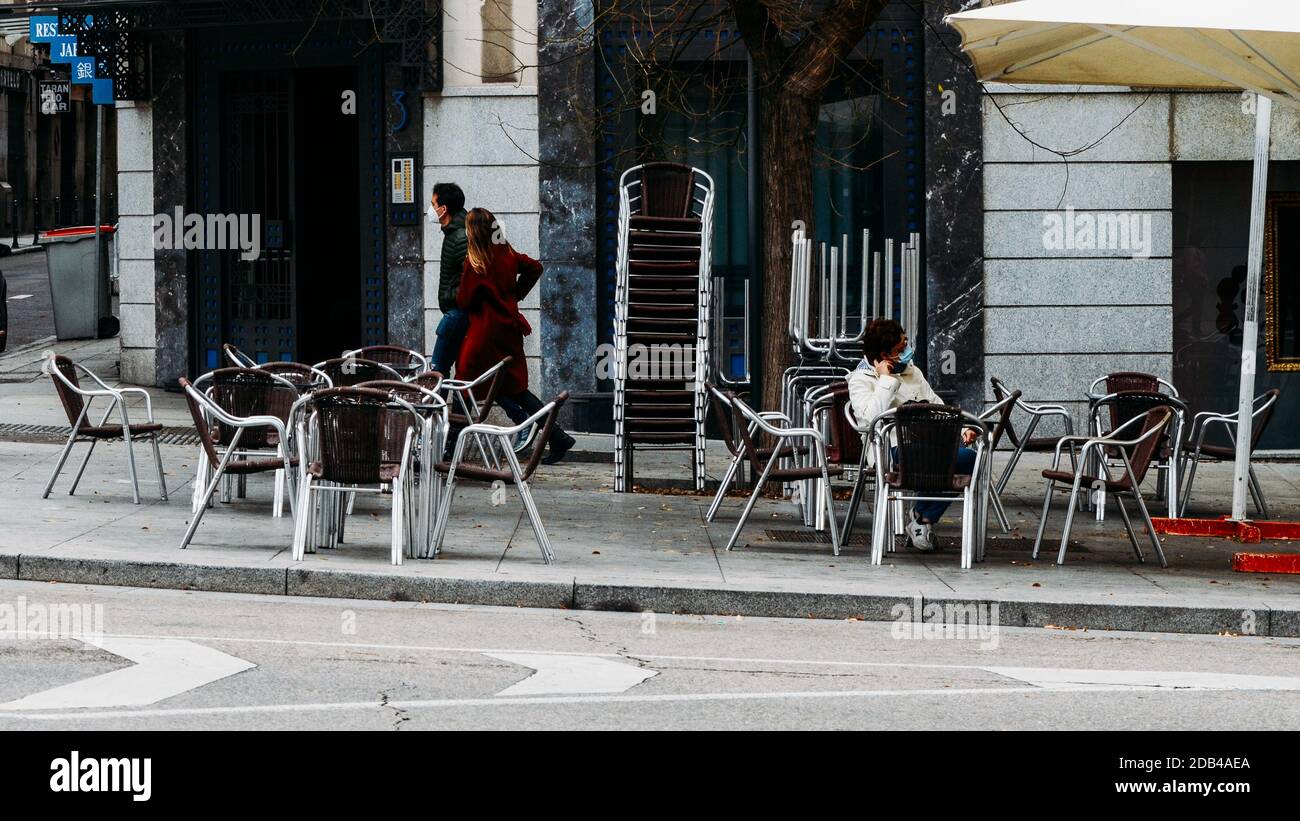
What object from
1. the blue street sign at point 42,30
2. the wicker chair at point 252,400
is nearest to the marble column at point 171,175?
the blue street sign at point 42,30

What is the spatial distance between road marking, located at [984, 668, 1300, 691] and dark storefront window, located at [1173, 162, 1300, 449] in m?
9.25

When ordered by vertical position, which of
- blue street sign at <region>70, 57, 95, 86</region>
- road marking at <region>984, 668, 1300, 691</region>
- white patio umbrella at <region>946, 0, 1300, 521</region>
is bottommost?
road marking at <region>984, 668, 1300, 691</region>

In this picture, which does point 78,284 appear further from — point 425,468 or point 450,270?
point 425,468

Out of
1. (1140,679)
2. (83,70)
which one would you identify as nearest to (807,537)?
(1140,679)

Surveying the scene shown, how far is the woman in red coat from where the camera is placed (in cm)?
1320

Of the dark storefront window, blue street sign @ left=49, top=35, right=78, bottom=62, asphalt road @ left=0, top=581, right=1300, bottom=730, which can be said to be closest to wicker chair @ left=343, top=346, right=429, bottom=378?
asphalt road @ left=0, top=581, right=1300, bottom=730

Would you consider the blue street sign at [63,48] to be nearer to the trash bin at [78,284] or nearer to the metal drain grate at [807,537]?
the trash bin at [78,284]

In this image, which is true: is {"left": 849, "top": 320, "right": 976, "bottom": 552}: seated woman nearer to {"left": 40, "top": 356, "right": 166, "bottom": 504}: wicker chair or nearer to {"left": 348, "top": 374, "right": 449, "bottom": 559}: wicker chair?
{"left": 348, "top": 374, "right": 449, "bottom": 559}: wicker chair

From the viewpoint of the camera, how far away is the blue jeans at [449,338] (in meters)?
13.6

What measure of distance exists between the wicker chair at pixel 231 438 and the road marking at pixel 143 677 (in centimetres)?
231

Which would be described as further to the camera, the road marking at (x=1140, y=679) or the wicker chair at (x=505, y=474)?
the wicker chair at (x=505, y=474)

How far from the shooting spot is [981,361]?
1648 centimetres

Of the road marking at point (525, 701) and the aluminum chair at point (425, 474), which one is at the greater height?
the aluminum chair at point (425, 474)
